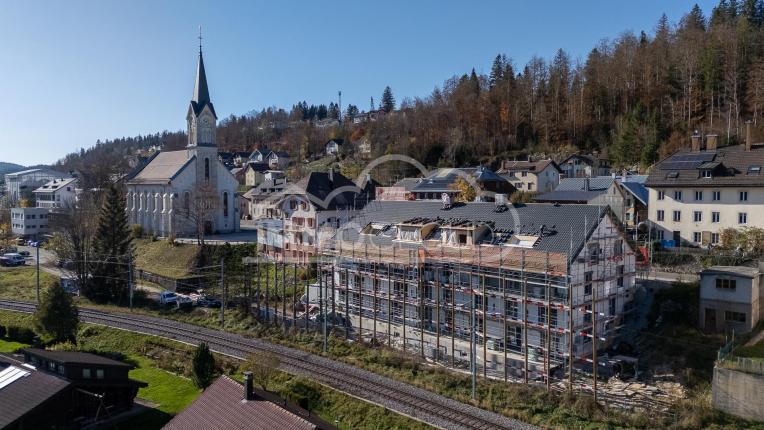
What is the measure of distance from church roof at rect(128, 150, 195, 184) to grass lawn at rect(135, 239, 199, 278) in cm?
1003

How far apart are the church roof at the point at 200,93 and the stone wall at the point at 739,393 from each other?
2274 inches

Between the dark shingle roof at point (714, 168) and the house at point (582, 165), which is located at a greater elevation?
the house at point (582, 165)

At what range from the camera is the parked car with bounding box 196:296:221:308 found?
39.3 meters

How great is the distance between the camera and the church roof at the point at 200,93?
65.4 meters

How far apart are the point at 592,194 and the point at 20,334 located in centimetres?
4161

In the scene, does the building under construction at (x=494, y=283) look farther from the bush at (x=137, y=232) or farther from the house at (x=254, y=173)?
the house at (x=254, y=173)

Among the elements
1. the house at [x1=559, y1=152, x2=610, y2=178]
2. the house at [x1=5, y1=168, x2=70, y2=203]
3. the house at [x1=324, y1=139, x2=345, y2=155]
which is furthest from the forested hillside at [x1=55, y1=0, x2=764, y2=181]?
the house at [x1=5, y1=168, x2=70, y2=203]

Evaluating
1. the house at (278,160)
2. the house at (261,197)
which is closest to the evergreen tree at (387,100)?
the house at (278,160)

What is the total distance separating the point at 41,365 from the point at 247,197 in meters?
50.7

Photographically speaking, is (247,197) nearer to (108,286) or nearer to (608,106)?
(108,286)

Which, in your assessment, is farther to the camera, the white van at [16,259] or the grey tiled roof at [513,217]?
the white van at [16,259]

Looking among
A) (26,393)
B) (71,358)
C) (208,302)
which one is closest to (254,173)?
(208,302)

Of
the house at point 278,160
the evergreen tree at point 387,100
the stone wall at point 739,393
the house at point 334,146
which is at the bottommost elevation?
→ the stone wall at point 739,393

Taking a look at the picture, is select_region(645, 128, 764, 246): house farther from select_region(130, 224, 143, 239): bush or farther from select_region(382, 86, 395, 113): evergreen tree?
select_region(382, 86, 395, 113): evergreen tree
